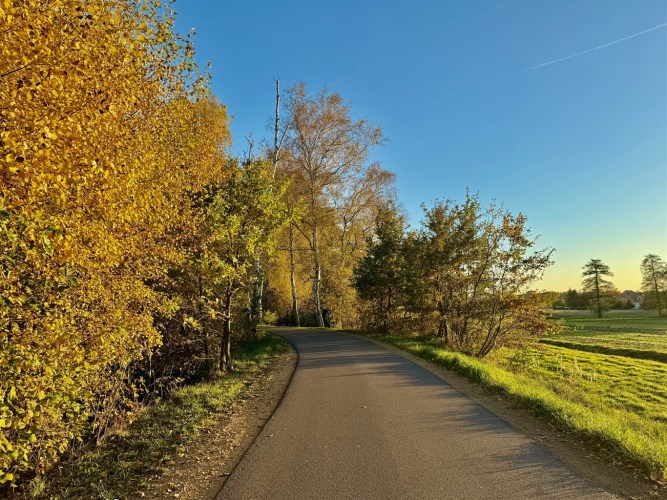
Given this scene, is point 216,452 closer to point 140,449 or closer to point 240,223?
point 140,449

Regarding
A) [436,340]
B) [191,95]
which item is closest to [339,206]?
[436,340]

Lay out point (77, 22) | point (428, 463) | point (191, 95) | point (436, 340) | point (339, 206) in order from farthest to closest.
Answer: point (339, 206)
point (436, 340)
point (191, 95)
point (428, 463)
point (77, 22)

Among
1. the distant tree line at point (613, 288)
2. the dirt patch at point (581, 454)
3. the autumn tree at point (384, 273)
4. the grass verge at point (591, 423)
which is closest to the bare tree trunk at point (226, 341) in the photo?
the grass verge at point (591, 423)

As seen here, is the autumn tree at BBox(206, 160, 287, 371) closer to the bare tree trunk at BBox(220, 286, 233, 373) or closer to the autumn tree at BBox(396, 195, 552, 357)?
the bare tree trunk at BBox(220, 286, 233, 373)

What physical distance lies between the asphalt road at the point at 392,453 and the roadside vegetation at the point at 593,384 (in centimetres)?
103

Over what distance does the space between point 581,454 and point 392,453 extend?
2.49 m

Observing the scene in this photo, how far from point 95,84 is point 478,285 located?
15460 millimetres

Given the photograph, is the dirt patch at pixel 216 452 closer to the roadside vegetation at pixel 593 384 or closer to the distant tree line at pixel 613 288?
the roadside vegetation at pixel 593 384

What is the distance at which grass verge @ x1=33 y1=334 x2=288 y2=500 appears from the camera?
186 inches

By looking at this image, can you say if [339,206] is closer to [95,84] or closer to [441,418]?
[441,418]

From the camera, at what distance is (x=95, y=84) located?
402 cm

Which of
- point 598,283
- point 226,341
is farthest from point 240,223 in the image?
point 598,283

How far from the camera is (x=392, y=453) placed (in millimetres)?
5234

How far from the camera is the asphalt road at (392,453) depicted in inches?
169
